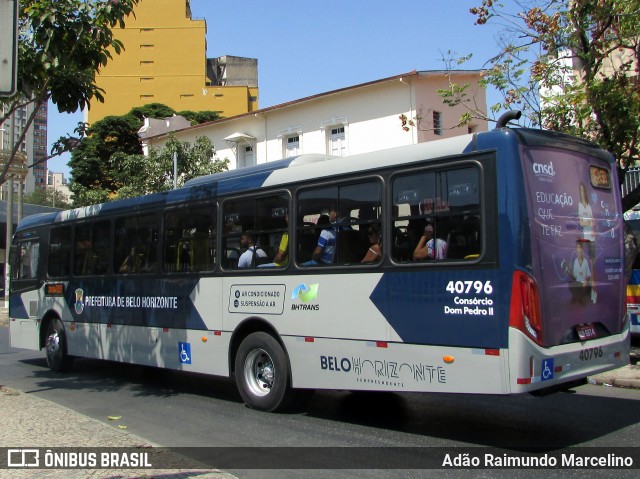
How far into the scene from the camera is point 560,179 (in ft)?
21.5

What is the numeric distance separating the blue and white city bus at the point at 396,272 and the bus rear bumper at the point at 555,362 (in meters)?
0.02

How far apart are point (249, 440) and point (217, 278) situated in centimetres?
272

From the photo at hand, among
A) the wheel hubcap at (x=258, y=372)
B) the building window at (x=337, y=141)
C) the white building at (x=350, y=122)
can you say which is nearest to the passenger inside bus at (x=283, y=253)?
the wheel hubcap at (x=258, y=372)

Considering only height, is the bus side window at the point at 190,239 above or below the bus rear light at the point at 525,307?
above

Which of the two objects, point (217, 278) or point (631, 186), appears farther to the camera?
point (631, 186)

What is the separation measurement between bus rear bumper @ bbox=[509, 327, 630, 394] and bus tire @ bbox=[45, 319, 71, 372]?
920 cm

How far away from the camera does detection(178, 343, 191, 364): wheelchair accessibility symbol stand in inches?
370

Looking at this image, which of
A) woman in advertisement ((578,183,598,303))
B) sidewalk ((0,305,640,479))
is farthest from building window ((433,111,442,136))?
sidewalk ((0,305,640,479))

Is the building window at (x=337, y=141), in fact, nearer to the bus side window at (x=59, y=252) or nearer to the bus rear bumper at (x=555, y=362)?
the bus side window at (x=59, y=252)

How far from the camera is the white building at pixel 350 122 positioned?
74.2 feet

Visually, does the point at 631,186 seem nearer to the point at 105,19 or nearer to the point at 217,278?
the point at 217,278

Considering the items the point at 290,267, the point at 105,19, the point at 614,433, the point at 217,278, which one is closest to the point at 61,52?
the point at 105,19

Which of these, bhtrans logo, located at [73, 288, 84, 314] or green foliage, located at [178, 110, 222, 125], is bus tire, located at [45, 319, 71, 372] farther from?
green foliage, located at [178, 110, 222, 125]

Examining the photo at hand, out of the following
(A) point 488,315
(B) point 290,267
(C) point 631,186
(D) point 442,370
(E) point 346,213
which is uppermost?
(C) point 631,186
